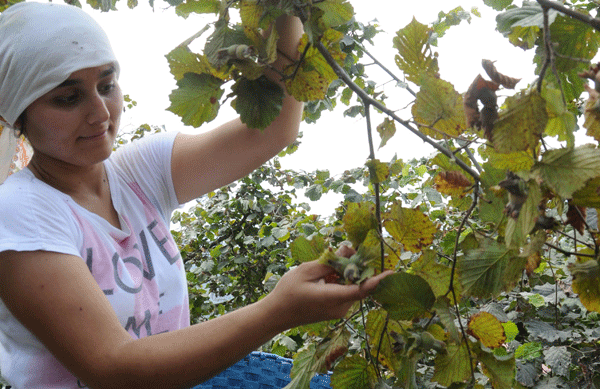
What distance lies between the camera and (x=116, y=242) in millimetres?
1045

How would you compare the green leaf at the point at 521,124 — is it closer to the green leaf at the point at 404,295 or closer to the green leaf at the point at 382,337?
the green leaf at the point at 404,295

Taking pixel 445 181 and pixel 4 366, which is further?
pixel 4 366

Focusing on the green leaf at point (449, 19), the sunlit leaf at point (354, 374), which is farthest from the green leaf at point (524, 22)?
the green leaf at point (449, 19)

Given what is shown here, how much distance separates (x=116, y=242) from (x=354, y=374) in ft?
2.08

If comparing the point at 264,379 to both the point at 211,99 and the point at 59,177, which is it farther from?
the point at 211,99

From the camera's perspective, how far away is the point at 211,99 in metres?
0.68

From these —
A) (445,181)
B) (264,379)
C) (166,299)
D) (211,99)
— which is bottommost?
(264,379)

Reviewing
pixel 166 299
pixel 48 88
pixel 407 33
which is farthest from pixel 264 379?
pixel 407 33

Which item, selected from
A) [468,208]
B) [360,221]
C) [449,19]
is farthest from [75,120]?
[449,19]

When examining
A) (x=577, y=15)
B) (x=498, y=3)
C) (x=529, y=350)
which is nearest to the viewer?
(x=577, y=15)

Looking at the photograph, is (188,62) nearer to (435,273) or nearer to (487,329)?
(435,273)

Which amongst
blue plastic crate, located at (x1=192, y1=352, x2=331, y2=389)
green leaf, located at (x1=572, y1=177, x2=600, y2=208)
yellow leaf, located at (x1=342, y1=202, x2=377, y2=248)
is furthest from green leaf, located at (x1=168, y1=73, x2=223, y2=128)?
blue plastic crate, located at (x1=192, y1=352, x2=331, y2=389)

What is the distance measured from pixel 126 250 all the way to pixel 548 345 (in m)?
1.03

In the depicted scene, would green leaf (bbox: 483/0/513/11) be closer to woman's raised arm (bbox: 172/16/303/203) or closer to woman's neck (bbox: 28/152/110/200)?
woman's raised arm (bbox: 172/16/303/203)
